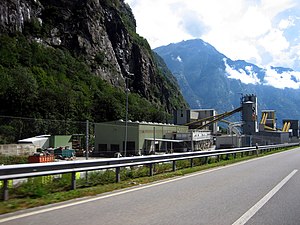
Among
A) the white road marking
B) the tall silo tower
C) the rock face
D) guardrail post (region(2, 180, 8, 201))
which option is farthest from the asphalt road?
the rock face

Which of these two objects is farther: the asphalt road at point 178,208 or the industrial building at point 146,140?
the industrial building at point 146,140

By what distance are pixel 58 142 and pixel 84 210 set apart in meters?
8.74

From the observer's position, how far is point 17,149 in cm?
1302

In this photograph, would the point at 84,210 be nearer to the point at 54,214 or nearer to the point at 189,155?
the point at 54,214

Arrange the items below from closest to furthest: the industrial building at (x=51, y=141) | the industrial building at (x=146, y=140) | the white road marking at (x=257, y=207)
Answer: the white road marking at (x=257, y=207) → the industrial building at (x=51, y=141) → the industrial building at (x=146, y=140)

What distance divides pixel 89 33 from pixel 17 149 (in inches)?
5387

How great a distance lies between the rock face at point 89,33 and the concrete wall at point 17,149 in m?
113

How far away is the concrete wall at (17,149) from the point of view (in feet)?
39.6

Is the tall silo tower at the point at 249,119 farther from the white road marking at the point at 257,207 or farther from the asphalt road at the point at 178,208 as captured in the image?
the asphalt road at the point at 178,208

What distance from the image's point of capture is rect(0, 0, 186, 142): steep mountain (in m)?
93.1

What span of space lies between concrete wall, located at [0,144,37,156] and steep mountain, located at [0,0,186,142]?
7236 cm

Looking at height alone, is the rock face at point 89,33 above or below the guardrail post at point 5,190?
above

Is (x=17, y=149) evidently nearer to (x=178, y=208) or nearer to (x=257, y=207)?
(x=178, y=208)

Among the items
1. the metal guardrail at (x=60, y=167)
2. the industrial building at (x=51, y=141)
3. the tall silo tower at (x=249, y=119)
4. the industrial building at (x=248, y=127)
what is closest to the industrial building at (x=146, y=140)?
the industrial building at (x=248, y=127)
